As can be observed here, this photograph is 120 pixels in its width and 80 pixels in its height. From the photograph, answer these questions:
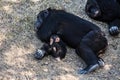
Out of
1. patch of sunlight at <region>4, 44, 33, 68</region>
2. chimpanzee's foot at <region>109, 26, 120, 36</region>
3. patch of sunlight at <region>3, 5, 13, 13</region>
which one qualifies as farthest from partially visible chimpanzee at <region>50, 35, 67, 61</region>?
patch of sunlight at <region>3, 5, 13, 13</region>

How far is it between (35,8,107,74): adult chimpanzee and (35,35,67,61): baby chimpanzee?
0.56 feet

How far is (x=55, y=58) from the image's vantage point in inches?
223

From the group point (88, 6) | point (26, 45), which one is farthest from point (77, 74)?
point (88, 6)

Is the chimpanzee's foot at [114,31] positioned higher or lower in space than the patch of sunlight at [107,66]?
higher

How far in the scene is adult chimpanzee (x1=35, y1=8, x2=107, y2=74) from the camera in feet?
18.2

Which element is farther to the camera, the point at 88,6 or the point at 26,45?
the point at 88,6

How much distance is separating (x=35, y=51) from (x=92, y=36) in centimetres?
85

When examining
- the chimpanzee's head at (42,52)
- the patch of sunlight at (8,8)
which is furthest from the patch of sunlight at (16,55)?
the patch of sunlight at (8,8)

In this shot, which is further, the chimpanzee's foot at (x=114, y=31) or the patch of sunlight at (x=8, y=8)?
the patch of sunlight at (x=8, y=8)

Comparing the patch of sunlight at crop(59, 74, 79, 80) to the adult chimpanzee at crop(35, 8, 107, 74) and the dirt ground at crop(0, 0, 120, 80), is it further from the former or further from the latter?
the adult chimpanzee at crop(35, 8, 107, 74)

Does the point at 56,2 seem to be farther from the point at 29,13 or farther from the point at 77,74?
the point at 77,74

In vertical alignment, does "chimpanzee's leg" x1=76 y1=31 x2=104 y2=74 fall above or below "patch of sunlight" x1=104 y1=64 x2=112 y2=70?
above

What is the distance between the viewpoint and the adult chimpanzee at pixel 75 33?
5.55 m

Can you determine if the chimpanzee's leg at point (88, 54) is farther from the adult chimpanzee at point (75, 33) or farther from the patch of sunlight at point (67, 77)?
the patch of sunlight at point (67, 77)
